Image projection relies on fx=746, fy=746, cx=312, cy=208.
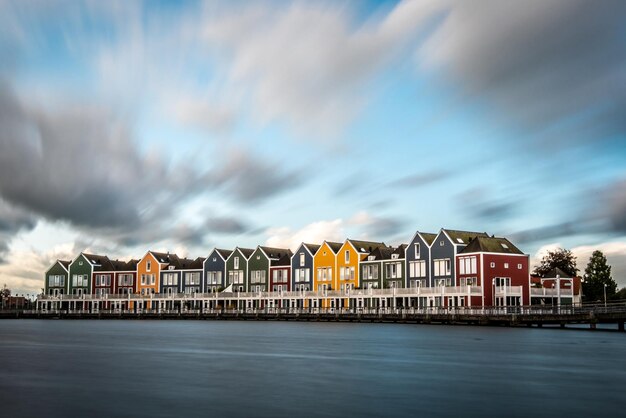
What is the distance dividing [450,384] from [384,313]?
216ft

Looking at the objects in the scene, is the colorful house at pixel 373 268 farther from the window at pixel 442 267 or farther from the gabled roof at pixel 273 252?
the gabled roof at pixel 273 252

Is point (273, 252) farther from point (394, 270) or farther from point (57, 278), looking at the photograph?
point (57, 278)

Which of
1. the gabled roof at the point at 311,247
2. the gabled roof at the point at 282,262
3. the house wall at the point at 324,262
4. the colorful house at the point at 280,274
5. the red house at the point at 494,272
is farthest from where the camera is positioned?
the gabled roof at the point at 282,262

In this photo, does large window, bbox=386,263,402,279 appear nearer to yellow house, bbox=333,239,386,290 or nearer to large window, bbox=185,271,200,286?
yellow house, bbox=333,239,386,290

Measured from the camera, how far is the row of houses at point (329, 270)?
91500 mm

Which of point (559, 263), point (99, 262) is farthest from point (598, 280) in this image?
point (99, 262)

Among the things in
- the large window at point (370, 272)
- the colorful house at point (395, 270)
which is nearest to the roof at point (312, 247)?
the large window at point (370, 272)

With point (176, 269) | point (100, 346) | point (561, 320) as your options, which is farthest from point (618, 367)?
point (176, 269)

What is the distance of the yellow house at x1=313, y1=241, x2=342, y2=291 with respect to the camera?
111812 mm

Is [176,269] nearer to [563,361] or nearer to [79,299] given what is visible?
[79,299]

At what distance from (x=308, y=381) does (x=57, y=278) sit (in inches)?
5076

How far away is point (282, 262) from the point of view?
120 meters

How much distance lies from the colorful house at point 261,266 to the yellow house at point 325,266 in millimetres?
10021

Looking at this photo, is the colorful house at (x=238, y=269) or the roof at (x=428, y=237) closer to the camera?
the roof at (x=428, y=237)
